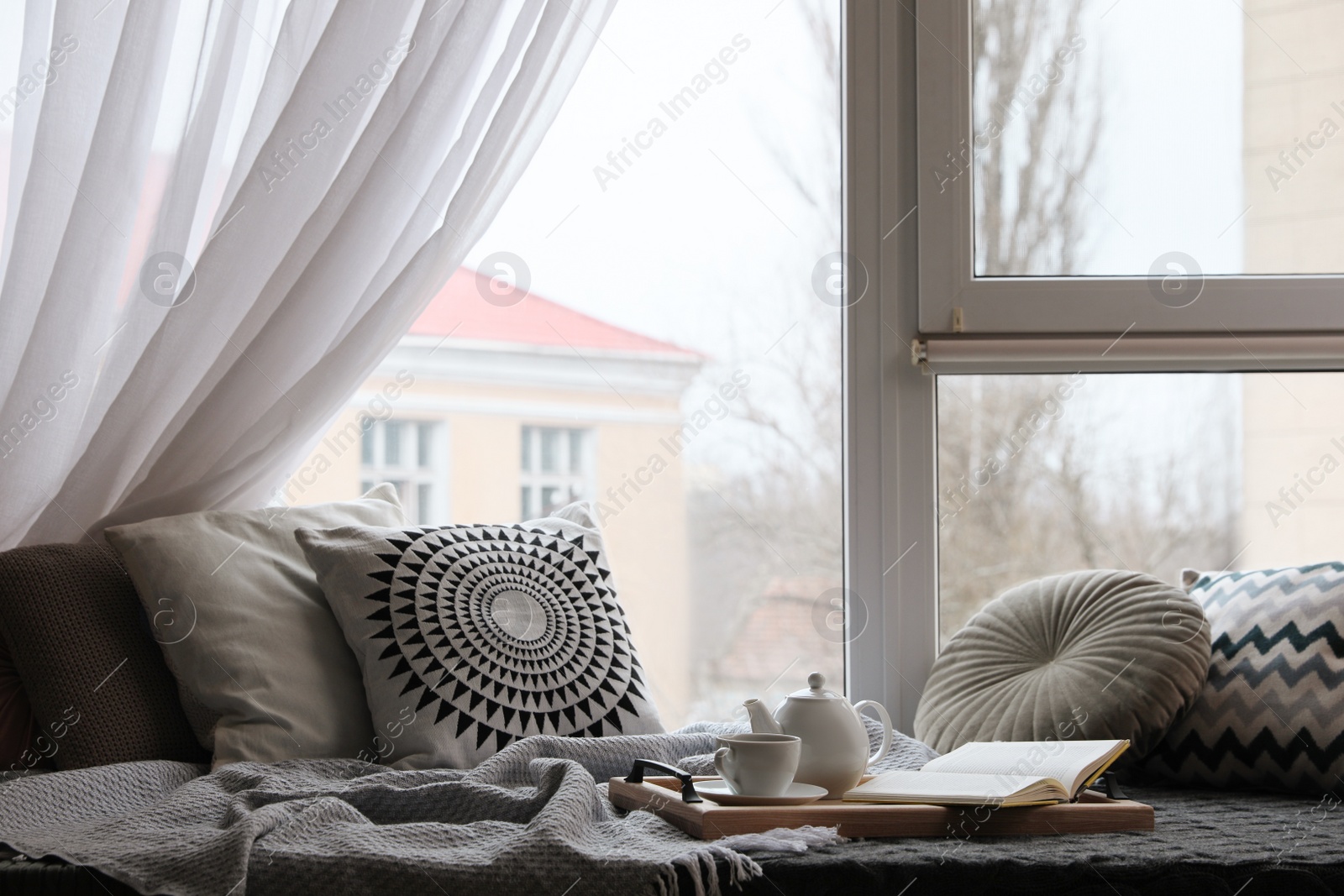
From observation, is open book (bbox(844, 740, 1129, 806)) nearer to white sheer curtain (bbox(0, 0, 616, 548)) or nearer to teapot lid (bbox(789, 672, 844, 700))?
teapot lid (bbox(789, 672, 844, 700))

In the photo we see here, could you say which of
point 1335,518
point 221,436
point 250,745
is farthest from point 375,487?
point 1335,518

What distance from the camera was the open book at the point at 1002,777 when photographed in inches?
42.3

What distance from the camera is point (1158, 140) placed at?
1.85 meters

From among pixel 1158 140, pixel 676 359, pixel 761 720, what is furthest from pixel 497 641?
pixel 1158 140

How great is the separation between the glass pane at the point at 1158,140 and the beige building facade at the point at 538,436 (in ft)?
2.05

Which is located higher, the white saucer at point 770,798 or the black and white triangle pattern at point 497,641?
the black and white triangle pattern at point 497,641

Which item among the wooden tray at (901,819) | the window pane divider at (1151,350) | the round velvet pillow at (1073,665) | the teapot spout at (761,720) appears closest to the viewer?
the wooden tray at (901,819)

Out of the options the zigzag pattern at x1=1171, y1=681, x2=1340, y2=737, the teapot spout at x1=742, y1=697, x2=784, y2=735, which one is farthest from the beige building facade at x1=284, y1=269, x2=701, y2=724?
the zigzag pattern at x1=1171, y1=681, x2=1340, y2=737

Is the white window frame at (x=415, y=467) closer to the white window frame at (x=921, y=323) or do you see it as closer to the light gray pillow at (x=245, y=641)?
the light gray pillow at (x=245, y=641)

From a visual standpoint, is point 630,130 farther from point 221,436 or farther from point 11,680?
point 11,680

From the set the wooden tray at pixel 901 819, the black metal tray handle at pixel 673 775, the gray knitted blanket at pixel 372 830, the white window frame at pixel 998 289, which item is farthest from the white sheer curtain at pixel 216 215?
the wooden tray at pixel 901 819

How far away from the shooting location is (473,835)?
3.43 feet

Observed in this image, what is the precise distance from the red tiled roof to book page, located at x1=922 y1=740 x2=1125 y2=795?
0.85m

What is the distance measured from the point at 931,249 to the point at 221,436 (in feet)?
3.78
